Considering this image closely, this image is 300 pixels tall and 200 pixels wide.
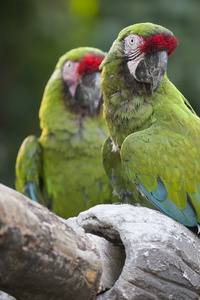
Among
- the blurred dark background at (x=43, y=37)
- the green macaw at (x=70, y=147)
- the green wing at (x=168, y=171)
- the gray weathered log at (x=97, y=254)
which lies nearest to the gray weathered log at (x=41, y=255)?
the gray weathered log at (x=97, y=254)

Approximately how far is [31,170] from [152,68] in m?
0.97

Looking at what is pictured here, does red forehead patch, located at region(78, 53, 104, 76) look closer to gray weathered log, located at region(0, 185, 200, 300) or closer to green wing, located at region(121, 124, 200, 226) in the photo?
green wing, located at region(121, 124, 200, 226)

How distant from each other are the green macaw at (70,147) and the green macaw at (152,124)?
1.62ft

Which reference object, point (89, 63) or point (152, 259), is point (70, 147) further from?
point (152, 259)

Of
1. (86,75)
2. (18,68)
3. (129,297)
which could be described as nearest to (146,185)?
(129,297)

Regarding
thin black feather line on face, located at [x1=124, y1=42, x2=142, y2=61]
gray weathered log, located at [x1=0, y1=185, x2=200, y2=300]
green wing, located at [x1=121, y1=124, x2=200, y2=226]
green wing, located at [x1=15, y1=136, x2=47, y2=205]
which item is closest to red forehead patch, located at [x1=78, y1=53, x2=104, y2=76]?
green wing, located at [x1=15, y1=136, x2=47, y2=205]

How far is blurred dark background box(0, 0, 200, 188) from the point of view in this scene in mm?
3229

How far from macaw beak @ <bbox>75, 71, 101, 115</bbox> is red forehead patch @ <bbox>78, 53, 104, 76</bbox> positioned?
0.02 metres

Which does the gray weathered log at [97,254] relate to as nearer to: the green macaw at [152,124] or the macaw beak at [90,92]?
the green macaw at [152,124]

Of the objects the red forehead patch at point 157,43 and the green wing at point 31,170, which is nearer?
the red forehead patch at point 157,43

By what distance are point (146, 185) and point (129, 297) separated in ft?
1.42

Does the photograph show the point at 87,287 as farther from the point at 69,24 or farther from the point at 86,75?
the point at 69,24

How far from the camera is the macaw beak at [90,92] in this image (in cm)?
219

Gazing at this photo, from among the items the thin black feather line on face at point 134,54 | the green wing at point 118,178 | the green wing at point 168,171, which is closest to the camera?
the green wing at point 168,171
